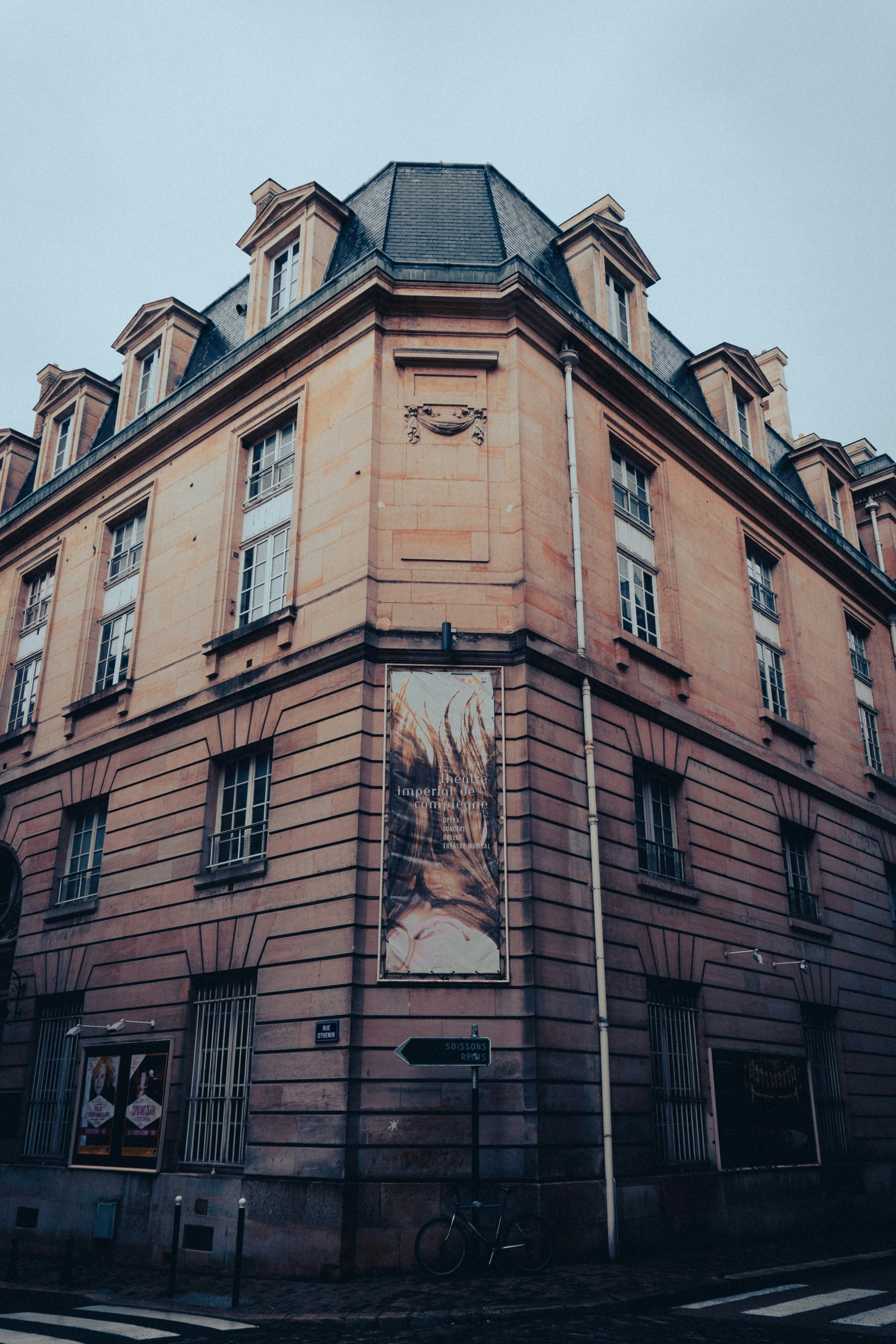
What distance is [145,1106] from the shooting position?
14.9 meters

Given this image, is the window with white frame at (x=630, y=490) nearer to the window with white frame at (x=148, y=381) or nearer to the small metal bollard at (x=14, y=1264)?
the window with white frame at (x=148, y=381)

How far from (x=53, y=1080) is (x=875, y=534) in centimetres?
2292

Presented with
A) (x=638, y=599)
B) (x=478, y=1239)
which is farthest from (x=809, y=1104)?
(x=638, y=599)

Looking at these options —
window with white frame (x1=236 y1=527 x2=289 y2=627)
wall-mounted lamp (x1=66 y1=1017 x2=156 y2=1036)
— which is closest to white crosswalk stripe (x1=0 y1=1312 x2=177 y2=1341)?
wall-mounted lamp (x1=66 y1=1017 x2=156 y2=1036)

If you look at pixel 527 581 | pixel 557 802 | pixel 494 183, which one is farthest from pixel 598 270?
pixel 557 802

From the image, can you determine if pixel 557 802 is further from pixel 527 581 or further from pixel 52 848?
pixel 52 848

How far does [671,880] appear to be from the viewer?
16.0 metres

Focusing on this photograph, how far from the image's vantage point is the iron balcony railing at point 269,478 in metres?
17.5

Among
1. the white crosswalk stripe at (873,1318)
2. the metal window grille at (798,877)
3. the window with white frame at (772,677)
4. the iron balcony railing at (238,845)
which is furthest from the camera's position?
the window with white frame at (772,677)

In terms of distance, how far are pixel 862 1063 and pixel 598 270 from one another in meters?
15.6

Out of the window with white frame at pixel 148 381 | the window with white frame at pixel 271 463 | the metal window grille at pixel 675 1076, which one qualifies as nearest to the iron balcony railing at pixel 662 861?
the metal window grille at pixel 675 1076

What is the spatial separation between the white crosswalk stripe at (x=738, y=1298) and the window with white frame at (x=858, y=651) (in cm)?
1554

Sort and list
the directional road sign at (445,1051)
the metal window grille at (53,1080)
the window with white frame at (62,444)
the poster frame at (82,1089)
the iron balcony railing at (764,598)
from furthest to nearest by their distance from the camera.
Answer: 1. the window with white frame at (62,444)
2. the iron balcony railing at (764,598)
3. the metal window grille at (53,1080)
4. the poster frame at (82,1089)
5. the directional road sign at (445,1051)

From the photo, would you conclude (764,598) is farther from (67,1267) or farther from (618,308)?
(67,1267)
